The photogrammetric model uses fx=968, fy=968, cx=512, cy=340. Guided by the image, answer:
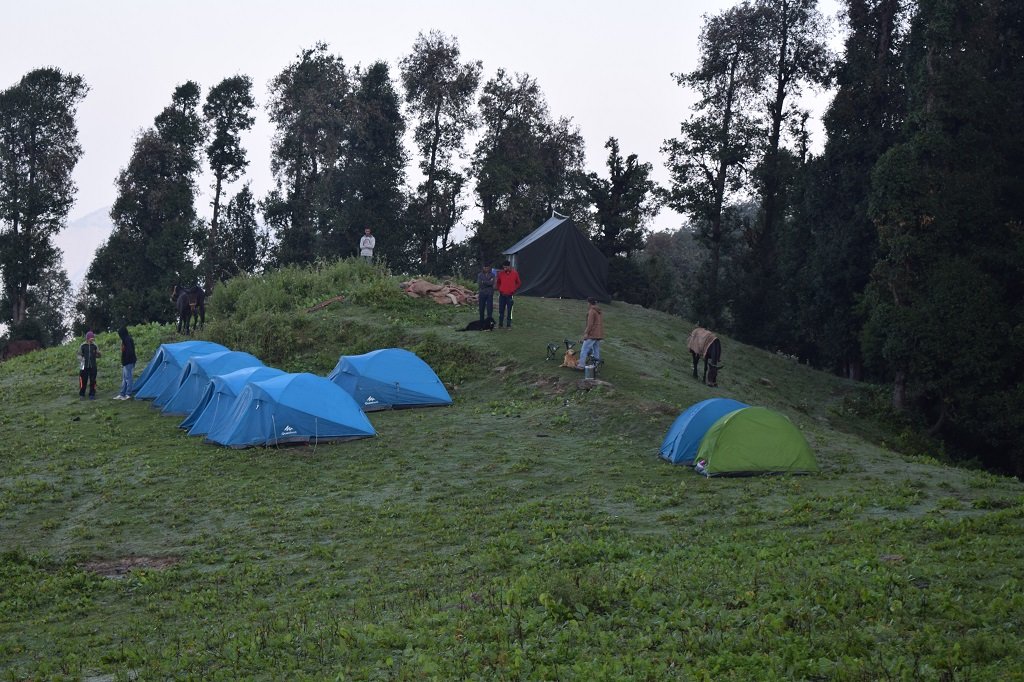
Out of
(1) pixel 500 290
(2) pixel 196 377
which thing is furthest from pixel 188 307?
(1) pixel 500 290

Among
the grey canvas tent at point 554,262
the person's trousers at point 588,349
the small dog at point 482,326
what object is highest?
the grey canvas tent at point 554,262

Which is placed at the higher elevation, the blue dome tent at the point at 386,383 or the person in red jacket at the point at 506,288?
the person in red jacket at the point at 506,288

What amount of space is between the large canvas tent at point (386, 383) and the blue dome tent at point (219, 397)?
2.52m

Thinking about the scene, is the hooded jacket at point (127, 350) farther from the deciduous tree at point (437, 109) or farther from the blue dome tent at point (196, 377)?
the deciduous tree at point (437, 109)

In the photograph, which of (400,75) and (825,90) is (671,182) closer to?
(825,90)

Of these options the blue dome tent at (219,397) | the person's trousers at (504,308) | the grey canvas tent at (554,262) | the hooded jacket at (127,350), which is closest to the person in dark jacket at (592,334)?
the person's trousers at (504,308)

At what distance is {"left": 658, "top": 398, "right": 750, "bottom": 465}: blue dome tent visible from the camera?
17.8 m

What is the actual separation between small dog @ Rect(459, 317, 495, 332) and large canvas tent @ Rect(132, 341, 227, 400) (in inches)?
297

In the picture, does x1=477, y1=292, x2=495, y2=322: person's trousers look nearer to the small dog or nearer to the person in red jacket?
the small dog

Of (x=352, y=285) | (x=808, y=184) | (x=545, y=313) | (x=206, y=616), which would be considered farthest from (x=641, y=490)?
(x=808, y=184)

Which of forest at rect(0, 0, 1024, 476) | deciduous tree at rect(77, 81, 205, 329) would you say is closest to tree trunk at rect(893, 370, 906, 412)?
forest at rect(0, 0, 1024, 476)

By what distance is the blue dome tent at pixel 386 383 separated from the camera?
2494 centimetres

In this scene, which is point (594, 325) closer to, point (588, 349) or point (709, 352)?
point (588, 349)

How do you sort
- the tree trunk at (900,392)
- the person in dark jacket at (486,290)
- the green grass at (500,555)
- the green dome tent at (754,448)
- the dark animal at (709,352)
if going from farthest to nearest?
the tree trunk at (900,392) → the person in dark jacket at (486,290) → the dark animal at (709,352) → the green dome tent at (754,448) → the green grass at (500,555)
